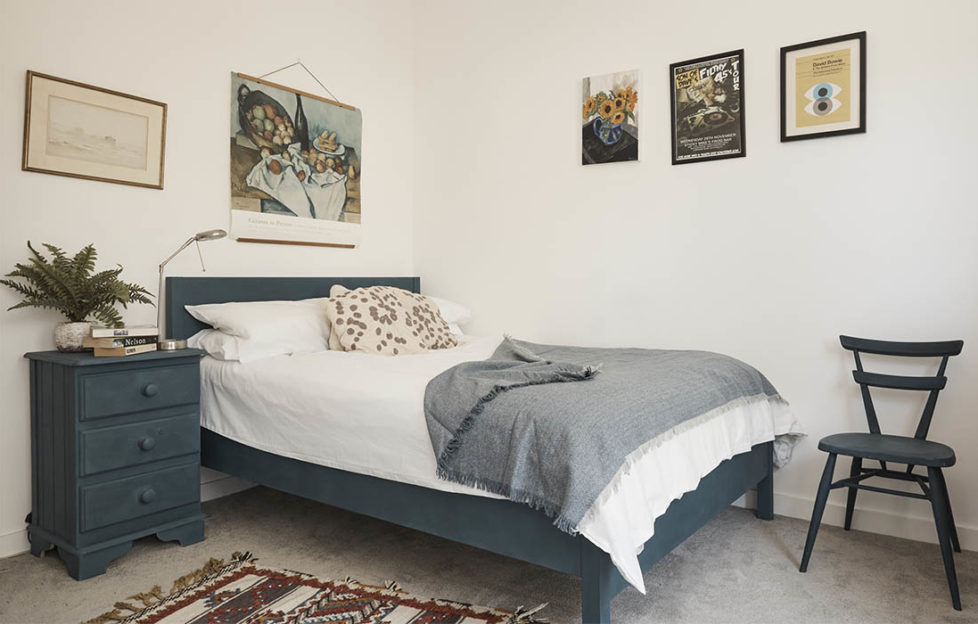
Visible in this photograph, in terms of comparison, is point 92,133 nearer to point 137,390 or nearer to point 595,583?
point 137,390

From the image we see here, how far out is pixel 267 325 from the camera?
2824 mm

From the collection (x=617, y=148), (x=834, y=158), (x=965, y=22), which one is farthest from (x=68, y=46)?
(x=965, y=22)

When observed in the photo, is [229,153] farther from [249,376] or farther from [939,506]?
[939,506]

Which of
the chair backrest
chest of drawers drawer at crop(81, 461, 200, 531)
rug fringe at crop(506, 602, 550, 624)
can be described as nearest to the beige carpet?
rug fringe at crop(506, 602, 550, 624)

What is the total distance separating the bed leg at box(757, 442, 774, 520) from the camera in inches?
113

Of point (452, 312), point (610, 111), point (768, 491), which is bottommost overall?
point (768, 491)

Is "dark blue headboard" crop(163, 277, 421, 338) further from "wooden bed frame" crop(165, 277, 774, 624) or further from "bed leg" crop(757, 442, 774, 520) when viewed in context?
"bed leg" crop(757, 442, 774, 520)

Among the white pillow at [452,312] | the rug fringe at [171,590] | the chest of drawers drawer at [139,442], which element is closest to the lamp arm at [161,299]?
the chest of drawers drawer at [139,442]

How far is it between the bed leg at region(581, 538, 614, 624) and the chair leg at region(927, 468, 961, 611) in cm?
115

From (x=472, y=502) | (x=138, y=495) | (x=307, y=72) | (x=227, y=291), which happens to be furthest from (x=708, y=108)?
(x=138, y=495)

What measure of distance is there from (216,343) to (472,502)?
1.41 m

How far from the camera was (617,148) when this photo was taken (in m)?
3.33

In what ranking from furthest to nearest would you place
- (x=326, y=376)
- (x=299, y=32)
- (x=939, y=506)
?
(x=299, y=32) → (x=326, y=376) → (x=939, y=506)

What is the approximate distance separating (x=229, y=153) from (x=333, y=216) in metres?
0.64
